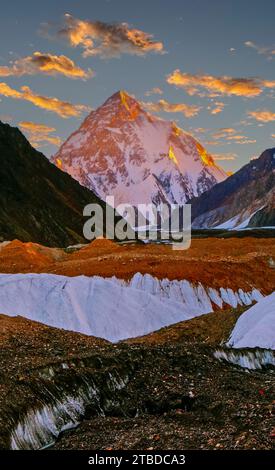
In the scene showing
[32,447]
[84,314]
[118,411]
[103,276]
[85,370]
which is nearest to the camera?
[32,447]

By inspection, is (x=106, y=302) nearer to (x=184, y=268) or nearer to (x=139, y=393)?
(x=184, y=268)

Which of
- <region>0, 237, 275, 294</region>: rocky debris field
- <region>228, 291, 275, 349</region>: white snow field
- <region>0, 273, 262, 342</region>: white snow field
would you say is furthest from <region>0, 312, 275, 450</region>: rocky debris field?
<region>0, 237, 275, 294</region>: rocky debris field

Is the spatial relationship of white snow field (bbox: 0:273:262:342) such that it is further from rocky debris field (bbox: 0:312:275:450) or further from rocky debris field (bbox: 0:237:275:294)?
rocky debris field (bbox: 0:312:275:450)

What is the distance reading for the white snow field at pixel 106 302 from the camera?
48250 mm

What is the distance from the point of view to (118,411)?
20.9 metres

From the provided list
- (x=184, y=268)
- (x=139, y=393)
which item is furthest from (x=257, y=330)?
(x=184, y=268)

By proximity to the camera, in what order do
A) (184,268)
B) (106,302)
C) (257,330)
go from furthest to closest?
(184,268) < (106,302) < (257,330)

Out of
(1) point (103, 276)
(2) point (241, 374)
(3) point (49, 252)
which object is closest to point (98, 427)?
(2) point (241, 374)

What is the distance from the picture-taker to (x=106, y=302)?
50594 mm

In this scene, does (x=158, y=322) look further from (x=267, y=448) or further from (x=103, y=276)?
(x=267, y=448)

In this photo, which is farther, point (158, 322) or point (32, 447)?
point (158, 322)

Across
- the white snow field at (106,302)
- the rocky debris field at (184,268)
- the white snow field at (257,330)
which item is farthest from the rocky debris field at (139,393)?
the rocky debris field at (184,268)

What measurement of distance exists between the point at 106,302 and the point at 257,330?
71.2ft
